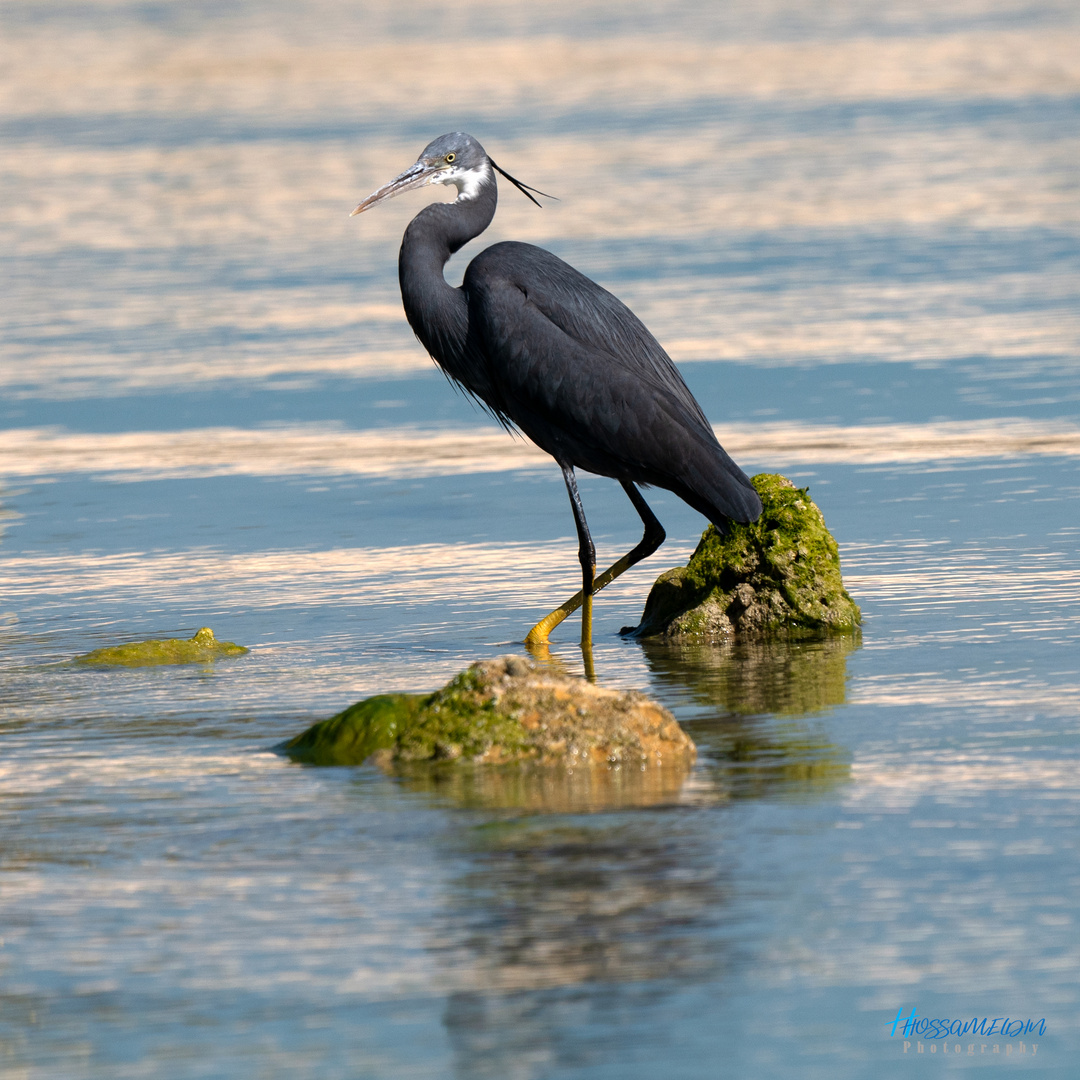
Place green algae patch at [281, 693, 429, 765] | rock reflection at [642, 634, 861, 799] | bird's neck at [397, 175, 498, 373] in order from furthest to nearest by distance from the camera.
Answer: bird's neck at [397, 175, 498, 373]
green algae patch at [281, 693, 429, 765]
rock reflection at [642, 634, 861, 799]

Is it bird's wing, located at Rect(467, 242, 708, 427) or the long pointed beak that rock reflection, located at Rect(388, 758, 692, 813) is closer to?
bird's wing, located at Rect(467, 242, 708, 427)

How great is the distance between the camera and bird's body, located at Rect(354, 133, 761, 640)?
9.91 meters

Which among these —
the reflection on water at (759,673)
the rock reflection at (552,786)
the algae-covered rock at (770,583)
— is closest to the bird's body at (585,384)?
the algae-covered rock at (770,583)

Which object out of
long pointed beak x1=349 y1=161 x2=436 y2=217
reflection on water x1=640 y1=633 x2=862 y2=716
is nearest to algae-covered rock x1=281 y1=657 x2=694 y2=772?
reflection on water x1=640 y1=633 x2=862 y2=716

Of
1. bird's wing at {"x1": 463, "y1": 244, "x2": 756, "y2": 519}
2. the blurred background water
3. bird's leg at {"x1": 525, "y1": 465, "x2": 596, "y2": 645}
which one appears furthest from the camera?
bird's wing at {"x1": 463, "y1": 244, "x2": 756, "y2": 519}

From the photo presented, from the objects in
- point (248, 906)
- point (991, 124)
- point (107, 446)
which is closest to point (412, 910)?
point (248, 906)

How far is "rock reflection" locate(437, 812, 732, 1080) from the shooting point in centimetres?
521

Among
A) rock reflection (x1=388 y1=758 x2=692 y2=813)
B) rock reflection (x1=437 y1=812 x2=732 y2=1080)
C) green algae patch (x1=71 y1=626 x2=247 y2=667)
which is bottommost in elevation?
rock reflection (x1=437 y1=812 x2=732 y2=1080)

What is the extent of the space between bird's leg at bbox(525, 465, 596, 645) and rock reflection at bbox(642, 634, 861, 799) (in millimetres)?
323

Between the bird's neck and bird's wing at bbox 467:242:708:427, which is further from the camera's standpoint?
the bird's neck

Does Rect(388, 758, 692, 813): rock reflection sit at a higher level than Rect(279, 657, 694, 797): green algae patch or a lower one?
lower

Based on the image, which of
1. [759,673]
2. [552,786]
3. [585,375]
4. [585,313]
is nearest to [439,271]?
[585,313]

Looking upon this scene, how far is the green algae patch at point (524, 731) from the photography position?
23.9 feet

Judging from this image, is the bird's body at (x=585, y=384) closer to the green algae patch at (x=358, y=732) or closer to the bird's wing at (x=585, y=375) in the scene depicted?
the bird's wing at (x=585, y=375)
